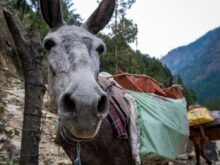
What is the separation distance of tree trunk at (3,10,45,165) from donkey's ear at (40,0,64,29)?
0.25 meters

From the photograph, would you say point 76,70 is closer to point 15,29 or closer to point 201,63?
point 15,29

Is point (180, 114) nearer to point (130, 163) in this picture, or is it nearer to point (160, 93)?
point (160, 93)

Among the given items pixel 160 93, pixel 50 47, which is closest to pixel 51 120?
pixel 160 93

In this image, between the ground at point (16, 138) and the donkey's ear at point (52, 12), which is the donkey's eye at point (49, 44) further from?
the ground at point (16, 138)

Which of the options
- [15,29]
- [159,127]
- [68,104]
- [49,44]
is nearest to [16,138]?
[159,127]

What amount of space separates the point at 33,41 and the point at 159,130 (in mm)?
1634

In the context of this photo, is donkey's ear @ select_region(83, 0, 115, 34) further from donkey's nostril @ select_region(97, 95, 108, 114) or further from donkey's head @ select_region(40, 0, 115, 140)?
donkey's nostril @ select_region(97, 95, 108, 114)

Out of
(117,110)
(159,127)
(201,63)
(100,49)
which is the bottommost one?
(159,127)

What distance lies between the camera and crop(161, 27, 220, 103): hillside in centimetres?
9353

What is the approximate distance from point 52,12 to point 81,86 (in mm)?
1265

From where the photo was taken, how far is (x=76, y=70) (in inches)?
107

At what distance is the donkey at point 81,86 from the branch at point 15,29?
33 cm

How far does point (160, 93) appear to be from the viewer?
552 centimetres

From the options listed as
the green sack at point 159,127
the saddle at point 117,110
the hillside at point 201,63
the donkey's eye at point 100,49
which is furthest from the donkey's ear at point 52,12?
the hillside at point 201,63
